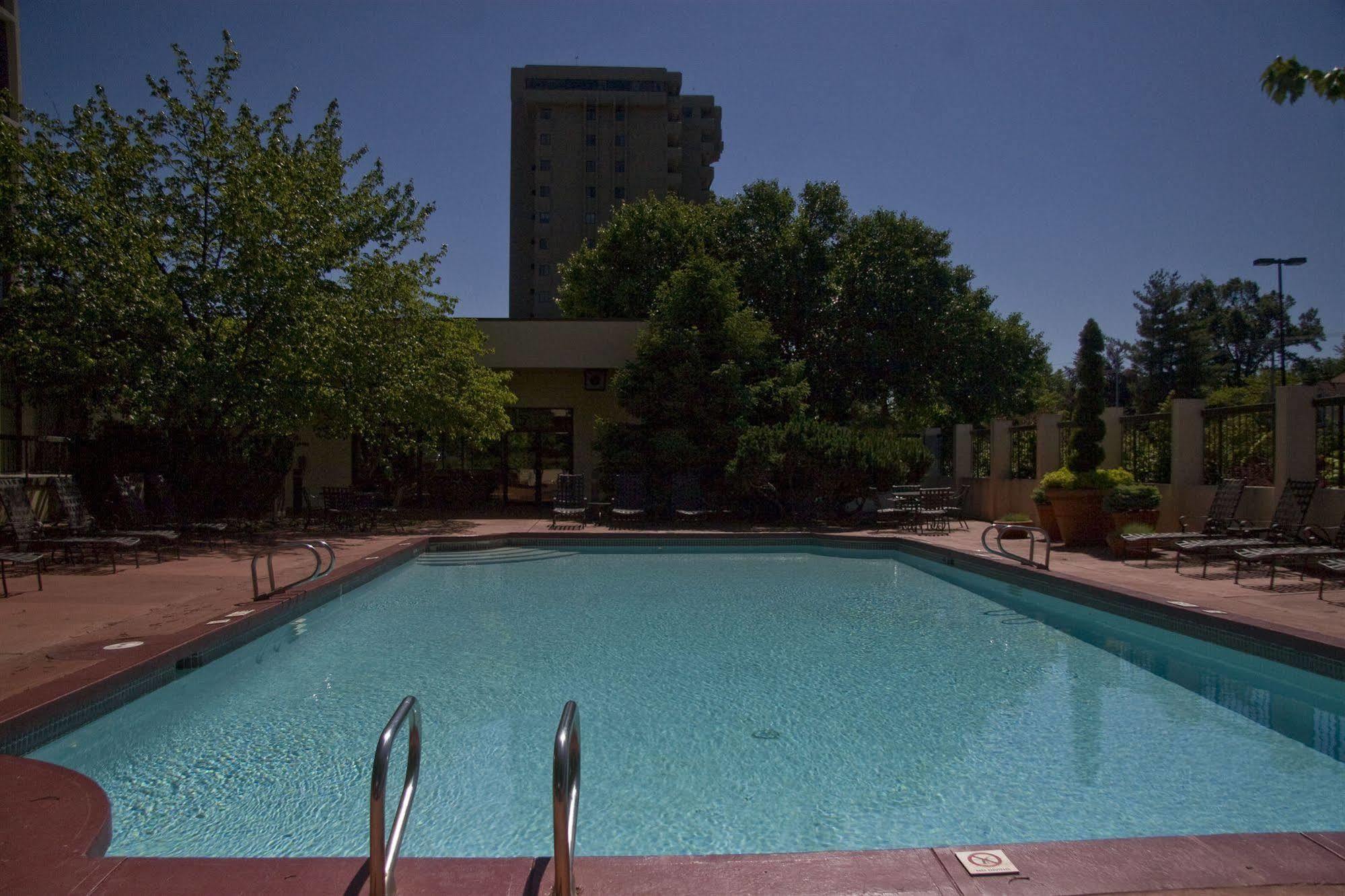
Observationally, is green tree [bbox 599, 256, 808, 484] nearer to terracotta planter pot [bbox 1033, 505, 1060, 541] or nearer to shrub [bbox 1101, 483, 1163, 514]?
terracotta planter pot [bbox 1033, 505, 1060, 541]

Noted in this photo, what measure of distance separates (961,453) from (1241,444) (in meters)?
7.64

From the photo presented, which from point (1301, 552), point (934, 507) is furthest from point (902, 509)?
point (1301, 552)

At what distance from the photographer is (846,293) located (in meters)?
20.6

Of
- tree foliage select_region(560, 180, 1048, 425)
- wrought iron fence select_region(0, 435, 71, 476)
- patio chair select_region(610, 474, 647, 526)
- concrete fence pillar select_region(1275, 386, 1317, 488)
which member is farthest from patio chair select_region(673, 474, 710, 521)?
wrought iron fence select_region(0, 435, 71, 476)

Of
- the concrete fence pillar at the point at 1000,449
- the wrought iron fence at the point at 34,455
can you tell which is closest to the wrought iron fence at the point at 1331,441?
the concrete fence pillar at the point at 1000,449

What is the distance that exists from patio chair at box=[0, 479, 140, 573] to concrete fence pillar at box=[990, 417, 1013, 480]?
14.7 m

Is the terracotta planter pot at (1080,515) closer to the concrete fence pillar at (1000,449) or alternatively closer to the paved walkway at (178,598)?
the paved walkway at (178,598)

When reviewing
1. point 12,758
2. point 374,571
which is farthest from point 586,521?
point 12,758

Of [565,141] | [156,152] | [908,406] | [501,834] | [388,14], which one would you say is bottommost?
[501,834]

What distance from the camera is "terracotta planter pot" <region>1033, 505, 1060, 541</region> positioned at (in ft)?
38.9

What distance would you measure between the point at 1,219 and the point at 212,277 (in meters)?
2.79

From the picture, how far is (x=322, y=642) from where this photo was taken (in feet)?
23.1

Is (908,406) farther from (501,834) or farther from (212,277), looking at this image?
(501,834)

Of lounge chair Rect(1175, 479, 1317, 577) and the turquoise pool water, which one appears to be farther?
lounge chair Rect(1175, 479, 1317, 577)
